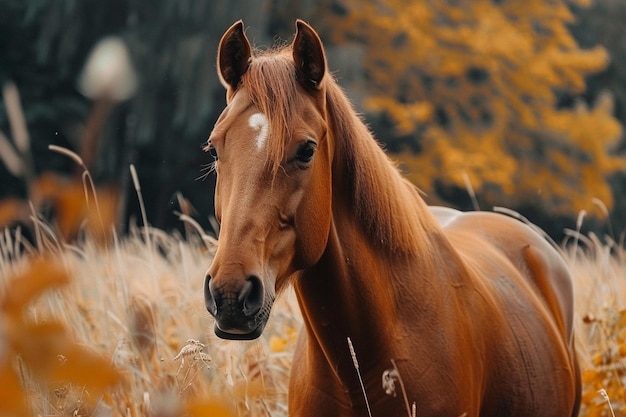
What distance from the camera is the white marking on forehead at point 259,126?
2.60 meters

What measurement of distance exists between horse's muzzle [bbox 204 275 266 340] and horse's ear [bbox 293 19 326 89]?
758 millimetres

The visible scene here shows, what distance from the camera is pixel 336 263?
9.42ft

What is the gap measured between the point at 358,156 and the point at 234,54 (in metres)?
0.51

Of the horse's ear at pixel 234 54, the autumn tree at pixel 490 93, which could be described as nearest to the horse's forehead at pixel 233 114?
the horse's ear at pixel 234 54

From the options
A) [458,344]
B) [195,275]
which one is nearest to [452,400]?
[458,344]

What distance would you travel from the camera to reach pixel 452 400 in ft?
9.53

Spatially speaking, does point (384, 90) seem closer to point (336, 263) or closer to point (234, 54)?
point (234, 54)

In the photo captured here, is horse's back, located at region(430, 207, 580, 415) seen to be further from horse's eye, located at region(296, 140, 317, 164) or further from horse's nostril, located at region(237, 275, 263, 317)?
horse's nostril, located at region(237, 275, 263, 317)

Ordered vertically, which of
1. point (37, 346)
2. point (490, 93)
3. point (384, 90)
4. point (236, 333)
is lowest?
point (490, 93)

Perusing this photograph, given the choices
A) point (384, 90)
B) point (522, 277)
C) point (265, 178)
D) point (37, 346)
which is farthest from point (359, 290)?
point (384, 90)

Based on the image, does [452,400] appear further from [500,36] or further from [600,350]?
[500,36]

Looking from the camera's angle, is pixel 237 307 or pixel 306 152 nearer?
pixel 237 307

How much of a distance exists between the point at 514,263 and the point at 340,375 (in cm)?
152

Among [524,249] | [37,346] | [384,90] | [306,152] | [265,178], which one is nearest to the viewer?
[37,346]
